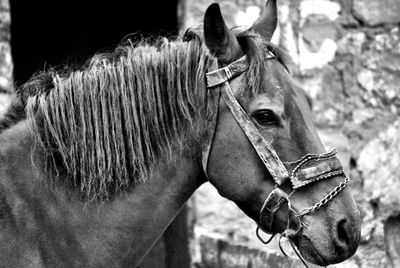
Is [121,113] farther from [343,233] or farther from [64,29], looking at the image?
[64,29]

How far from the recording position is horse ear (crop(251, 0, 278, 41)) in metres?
2.51

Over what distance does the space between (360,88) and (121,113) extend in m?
2.10

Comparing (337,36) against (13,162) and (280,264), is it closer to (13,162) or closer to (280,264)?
(280,264)

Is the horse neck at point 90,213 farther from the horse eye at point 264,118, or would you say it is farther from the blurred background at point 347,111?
the blurred background at point 347,111

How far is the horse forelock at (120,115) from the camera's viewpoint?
226 cm

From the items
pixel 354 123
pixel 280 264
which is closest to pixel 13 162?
pixel 280 264

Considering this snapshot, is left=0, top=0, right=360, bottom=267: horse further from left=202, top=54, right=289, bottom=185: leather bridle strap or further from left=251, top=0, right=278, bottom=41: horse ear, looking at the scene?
left=251, top=0, right=278, bottom=41: horse ear

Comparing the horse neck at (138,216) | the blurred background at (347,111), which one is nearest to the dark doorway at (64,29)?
the blurred background at (347,111)

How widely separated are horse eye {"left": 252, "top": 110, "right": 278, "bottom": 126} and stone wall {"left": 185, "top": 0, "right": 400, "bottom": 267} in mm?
1719

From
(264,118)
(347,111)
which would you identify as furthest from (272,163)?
(347,111)

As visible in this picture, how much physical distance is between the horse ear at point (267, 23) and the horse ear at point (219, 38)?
6.7 inches

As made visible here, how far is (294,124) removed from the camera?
2.27m

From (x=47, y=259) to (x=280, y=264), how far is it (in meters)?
1.63

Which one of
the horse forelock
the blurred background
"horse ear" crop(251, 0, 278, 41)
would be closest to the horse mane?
the horse forelock
